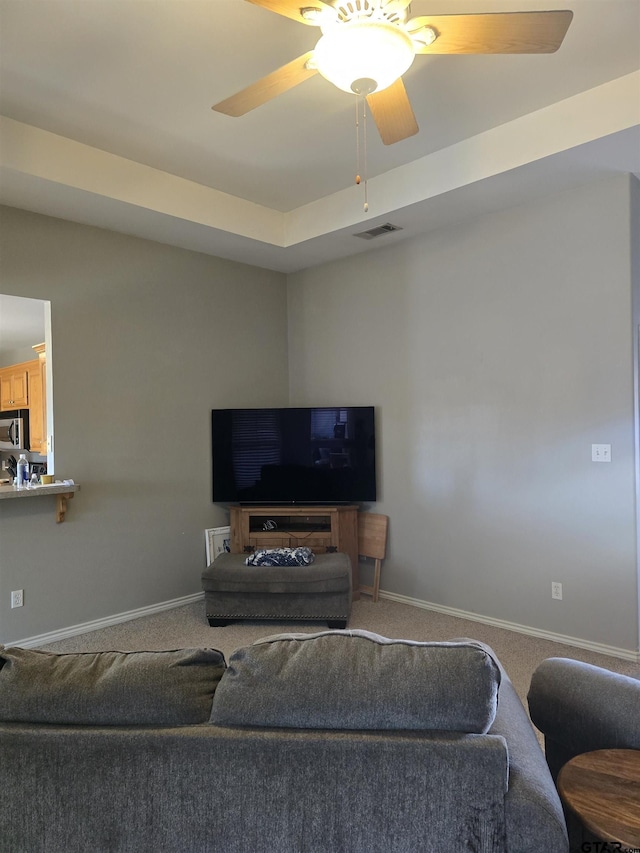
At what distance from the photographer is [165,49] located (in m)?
2.41

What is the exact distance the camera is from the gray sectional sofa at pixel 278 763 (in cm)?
95

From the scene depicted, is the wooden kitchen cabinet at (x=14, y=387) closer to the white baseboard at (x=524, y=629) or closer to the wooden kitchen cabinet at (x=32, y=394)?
the wooden kitchen cabinet at (x=32, y=394)

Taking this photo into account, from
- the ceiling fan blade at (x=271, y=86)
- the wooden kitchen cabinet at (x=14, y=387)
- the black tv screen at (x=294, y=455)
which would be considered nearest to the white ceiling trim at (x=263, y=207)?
the black tv screen at (x=294, y=455)

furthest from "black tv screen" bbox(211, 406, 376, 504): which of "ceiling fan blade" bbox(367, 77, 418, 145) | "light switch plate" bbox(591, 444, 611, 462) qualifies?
"ceiling fan blade" bbox(367, 77, 418, 145)

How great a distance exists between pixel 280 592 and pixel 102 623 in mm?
1263

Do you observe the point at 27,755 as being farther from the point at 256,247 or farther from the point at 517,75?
the point at 256,247

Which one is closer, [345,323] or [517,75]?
[517,75]

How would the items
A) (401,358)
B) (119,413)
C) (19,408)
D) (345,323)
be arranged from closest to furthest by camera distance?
(119,413) → (401,358) → (345,323) → (19,408)

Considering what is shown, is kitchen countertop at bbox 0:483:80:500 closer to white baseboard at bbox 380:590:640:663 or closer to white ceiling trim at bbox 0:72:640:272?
white ceiling trim at bbox 0:72:640:272

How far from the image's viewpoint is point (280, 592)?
3.65m

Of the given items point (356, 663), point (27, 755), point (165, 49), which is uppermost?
point (165, 49)

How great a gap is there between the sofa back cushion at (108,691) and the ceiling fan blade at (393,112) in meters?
2.04

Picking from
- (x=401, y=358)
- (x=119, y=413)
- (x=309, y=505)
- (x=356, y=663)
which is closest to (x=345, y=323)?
(x=401, y=358)

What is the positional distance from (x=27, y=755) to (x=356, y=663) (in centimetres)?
61
